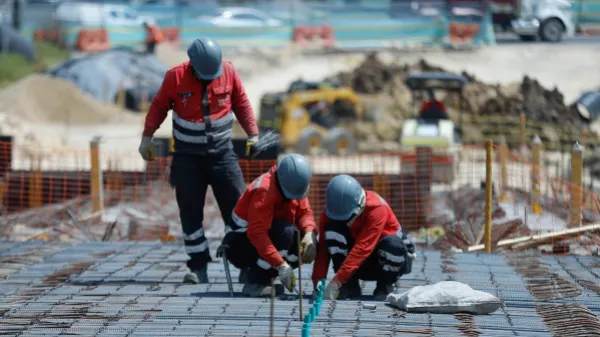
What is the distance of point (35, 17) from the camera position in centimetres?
3572

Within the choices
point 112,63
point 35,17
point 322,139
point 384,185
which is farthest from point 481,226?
point 35,17

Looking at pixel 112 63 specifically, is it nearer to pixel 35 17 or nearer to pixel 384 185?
pixel 35 17

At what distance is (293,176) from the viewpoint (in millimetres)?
5926

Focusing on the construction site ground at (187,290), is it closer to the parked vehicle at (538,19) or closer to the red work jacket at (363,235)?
the red work jacket at (363,235)

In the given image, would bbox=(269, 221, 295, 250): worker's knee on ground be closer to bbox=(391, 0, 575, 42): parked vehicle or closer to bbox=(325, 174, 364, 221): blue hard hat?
bbox=(325, 174, 364, 221): blue hard hat

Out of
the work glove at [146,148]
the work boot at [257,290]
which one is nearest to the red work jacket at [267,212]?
the work boot at [257,290]

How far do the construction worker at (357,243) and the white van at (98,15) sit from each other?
1142 inches

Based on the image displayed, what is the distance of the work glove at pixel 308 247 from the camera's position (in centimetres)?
607

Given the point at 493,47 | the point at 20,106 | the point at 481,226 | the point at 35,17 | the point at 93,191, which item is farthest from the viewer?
the point at 35,17

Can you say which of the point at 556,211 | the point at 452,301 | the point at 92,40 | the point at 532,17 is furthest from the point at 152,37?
the point at 452,301

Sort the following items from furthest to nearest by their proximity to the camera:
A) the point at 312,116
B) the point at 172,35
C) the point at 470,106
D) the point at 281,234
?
the point at 172,35
the point at 470,106
the point at 312,116
the point at 281,234

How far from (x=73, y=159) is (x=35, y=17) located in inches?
782

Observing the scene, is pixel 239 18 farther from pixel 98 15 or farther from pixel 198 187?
pixel 198 187

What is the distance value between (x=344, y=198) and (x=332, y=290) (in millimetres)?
530
